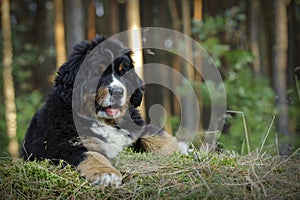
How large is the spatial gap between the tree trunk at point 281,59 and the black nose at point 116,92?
6537 millimetres

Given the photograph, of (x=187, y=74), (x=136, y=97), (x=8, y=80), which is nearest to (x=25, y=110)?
(x=8, y=80)

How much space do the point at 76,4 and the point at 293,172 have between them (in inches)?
305

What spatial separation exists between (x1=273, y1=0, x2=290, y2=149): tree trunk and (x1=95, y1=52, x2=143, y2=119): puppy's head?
614 cm

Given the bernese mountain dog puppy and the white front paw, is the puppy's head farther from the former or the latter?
the white front paw

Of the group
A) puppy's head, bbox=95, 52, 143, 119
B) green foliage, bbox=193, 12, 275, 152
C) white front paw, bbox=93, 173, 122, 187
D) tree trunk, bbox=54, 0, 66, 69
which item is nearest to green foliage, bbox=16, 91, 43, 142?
tree trunk, bbox=54, 0, 66, 69

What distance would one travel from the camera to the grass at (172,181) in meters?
2.79

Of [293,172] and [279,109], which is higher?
[293,172]

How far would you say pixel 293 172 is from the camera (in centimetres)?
321

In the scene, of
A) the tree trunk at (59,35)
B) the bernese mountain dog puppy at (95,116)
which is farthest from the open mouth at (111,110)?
the tree trunk at (59,35)

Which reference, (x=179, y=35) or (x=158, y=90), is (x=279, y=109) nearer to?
(x=179, y=35)

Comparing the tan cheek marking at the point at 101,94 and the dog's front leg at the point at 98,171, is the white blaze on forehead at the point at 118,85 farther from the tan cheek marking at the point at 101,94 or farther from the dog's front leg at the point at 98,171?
→ the dog's front leg at the point at 98,171

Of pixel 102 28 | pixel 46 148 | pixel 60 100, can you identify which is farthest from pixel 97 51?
pixel 102 28

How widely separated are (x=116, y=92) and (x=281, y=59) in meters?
7.09

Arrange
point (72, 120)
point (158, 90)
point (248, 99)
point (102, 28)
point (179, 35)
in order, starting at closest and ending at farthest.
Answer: point (72, 120), point (248, 99), point (179, 35), point (102, 28), point (158, 90)
